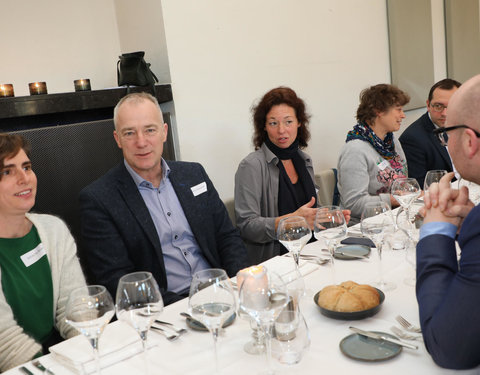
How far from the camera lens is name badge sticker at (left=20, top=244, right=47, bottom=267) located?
1778 millimetres

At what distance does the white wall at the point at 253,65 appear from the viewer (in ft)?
10.6

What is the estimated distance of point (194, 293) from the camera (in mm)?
1091

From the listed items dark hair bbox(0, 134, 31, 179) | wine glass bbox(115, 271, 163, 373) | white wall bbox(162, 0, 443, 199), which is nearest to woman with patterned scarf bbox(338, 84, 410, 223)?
white wall bbox(162, 0, 443, 199)

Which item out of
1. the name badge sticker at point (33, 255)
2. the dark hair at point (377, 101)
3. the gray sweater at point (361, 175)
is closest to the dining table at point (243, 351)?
the name badge sticker at point (33, 255)

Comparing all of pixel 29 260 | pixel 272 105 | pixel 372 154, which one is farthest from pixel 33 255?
pixel 372 154

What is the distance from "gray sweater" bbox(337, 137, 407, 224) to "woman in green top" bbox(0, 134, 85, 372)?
1.79 meters

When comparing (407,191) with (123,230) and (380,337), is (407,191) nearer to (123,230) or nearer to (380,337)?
(380,337)

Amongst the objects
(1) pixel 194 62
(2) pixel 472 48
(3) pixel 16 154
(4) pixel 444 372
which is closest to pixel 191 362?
(4) pixel 444 372

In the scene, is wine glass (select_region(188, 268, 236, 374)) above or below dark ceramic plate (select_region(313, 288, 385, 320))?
above

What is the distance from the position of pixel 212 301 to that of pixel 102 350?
1.18ft

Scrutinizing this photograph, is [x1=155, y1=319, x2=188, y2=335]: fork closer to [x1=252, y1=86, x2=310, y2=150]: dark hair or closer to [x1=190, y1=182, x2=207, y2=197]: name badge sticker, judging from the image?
[x1=190, y1=182, x2=207, y2=197]: name badge sticker

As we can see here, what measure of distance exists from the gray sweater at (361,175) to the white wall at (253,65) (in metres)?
0.80

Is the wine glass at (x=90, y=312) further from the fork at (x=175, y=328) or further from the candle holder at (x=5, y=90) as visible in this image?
the candle holder at (x=5, y=90)

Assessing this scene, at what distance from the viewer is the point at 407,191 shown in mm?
1928
